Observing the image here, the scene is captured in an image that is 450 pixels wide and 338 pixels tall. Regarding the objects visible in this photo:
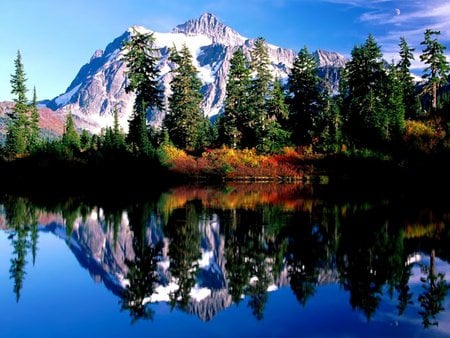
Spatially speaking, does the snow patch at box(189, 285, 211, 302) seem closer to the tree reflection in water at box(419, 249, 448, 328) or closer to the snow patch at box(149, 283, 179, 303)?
the snow patch at box(149, 283, 179, 303)

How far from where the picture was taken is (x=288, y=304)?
12438 millimetres

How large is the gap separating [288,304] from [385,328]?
2.60 metres

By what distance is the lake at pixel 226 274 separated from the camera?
11.0 meters

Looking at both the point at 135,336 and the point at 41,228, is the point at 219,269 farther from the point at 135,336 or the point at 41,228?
the point at 41,228

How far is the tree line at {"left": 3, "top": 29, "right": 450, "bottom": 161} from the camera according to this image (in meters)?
66.4

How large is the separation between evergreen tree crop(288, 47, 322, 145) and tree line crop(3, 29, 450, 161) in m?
0.15

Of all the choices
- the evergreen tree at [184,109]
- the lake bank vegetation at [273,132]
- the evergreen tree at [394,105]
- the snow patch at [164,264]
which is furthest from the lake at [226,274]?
the evergreen tree at [184,109]

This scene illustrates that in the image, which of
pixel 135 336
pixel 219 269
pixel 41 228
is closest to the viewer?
pixel 135 336

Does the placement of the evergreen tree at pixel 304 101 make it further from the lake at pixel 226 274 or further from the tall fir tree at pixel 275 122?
the lake at pixel 226 274

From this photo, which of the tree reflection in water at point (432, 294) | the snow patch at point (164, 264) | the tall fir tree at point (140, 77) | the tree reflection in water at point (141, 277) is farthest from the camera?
the tall fir tree at point (140, 77)

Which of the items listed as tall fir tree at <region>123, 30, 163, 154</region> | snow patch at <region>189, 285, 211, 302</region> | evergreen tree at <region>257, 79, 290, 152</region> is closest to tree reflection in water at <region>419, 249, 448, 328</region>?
snow patch at <region>189, 285, 211, 302</region>

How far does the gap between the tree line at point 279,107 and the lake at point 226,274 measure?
3911cm

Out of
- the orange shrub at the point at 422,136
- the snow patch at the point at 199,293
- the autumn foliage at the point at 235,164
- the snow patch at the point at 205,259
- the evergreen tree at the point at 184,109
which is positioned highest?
the evergreen tree at the point at 184,109

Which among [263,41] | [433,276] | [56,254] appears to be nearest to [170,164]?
[263,41]
